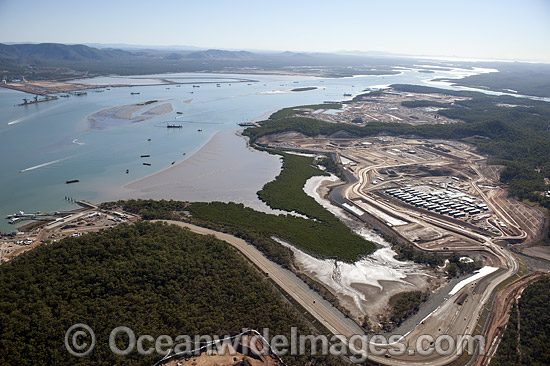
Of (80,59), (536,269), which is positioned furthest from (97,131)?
(80,59)

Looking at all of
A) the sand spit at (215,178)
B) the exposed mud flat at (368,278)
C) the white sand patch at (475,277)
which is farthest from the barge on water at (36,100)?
the white sand patch at (475,277)

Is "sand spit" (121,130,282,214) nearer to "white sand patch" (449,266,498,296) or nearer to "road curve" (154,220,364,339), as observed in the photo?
"road curve" (154,220,364,339)

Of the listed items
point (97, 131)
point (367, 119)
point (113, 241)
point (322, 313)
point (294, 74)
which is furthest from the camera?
point (294, 74)

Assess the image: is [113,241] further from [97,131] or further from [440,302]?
[97,131]

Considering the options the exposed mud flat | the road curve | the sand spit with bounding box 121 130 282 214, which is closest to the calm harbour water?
the sand spit with bounding box 121 130 282 214

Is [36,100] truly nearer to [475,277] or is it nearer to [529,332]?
[475,277]

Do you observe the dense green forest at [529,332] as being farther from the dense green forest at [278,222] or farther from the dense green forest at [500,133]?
the dense green forest at [500,133]
